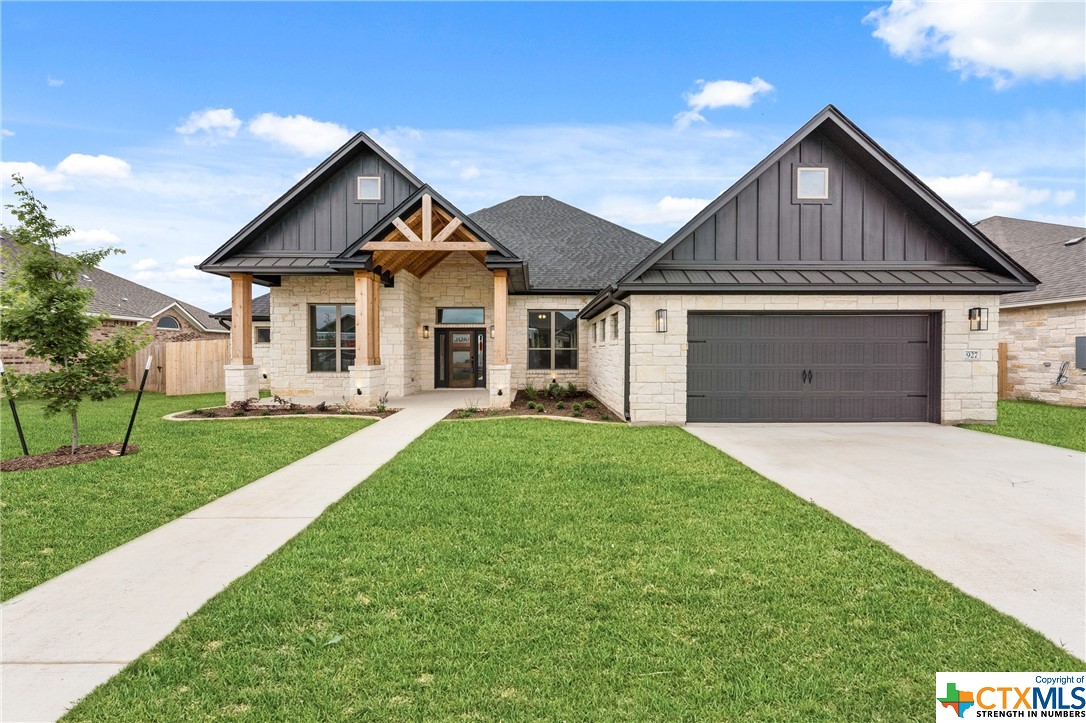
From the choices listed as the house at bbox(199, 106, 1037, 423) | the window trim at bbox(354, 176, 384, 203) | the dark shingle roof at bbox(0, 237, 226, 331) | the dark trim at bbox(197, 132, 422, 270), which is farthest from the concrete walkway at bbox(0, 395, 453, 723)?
the dark shingle roof at bbox(0, 237, 226, 331)

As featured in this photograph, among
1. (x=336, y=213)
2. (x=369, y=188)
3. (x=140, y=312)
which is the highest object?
(x=369, y=188)

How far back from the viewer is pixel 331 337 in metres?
15.3

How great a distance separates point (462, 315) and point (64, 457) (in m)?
11.3

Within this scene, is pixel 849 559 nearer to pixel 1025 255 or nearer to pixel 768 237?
pixel 768 237

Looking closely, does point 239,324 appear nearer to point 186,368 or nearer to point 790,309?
point 186,368

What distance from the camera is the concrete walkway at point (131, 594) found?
7.41 ft

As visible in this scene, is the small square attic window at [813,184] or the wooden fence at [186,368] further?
the wooden fence at [186,368]

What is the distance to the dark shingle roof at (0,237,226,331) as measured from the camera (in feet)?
69.5

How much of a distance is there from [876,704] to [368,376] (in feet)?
39.2

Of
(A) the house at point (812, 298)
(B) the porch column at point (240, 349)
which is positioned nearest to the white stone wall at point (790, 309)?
(A) the house at point (812, 298)

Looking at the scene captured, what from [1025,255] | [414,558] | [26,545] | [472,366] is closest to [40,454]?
[26,545]

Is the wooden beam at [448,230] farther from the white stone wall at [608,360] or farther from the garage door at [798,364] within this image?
the garage door at [798,364]

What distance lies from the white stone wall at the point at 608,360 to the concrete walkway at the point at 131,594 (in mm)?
6597

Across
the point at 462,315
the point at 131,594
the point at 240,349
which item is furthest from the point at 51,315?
the point at 462,315
